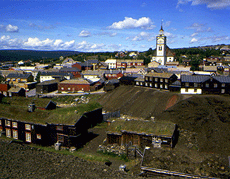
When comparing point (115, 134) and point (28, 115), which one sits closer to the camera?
point (115, 134)

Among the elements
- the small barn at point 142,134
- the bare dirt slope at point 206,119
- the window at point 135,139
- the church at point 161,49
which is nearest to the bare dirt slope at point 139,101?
the bare dirt slope at point 206,119

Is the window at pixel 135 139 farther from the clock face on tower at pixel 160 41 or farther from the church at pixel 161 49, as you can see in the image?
the clock face on tower at pixel 160 41

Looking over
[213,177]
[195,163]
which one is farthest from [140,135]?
[213,177]

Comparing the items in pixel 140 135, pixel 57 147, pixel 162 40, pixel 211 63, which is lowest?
pixel 57 147

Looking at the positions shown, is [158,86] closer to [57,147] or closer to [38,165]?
[57,147]

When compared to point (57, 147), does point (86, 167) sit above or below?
above

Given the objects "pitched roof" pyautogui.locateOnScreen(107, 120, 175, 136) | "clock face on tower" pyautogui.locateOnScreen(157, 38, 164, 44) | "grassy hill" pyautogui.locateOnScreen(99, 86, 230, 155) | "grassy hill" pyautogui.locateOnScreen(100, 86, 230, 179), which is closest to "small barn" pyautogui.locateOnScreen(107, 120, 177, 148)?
"pitched roof" pyautogui.locateOnScreen(107, 120, 175, 136)

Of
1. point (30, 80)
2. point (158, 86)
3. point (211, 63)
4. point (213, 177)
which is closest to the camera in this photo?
point (213, 177)

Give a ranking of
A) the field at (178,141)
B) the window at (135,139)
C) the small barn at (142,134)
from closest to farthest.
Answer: the field at (178,141), the small barn at (142,134), the window at (135,139)
